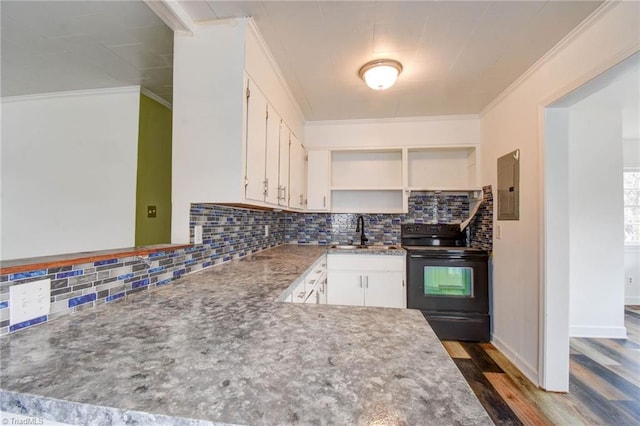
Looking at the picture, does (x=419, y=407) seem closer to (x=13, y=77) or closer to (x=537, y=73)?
(x=537, y=73)

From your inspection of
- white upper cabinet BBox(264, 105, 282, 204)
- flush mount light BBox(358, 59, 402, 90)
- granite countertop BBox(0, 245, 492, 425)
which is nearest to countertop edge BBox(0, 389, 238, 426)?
granite countertop BBox(0, 245, 492, 425)

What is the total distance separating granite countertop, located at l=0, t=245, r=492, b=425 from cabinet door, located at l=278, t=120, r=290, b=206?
1304 mm

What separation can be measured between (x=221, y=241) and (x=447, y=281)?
7.04 feet

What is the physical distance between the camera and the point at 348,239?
3.32 metres

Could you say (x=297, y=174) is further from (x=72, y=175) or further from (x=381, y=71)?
(x=72, y=175)

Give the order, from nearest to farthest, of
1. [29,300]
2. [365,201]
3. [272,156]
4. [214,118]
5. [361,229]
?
[29,300] < [214,118] < [272,156] < [361,229] < [365,201]

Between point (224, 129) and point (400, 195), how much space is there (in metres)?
2.32

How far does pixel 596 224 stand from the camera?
296cm

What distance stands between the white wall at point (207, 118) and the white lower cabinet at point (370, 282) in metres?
1.59

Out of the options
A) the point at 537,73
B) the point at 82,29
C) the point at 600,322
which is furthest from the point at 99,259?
the point at 600,322

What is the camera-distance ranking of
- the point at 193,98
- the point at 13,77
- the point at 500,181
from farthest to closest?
the point at 500,181 < the point at 13,77 < the point at 193,98

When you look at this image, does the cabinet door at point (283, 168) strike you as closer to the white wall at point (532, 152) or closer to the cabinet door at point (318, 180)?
the cabinet door at point (318, 180)

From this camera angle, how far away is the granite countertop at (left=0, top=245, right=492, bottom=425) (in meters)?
0.47

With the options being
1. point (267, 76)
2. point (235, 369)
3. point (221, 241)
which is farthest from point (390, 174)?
point (235, 369)
